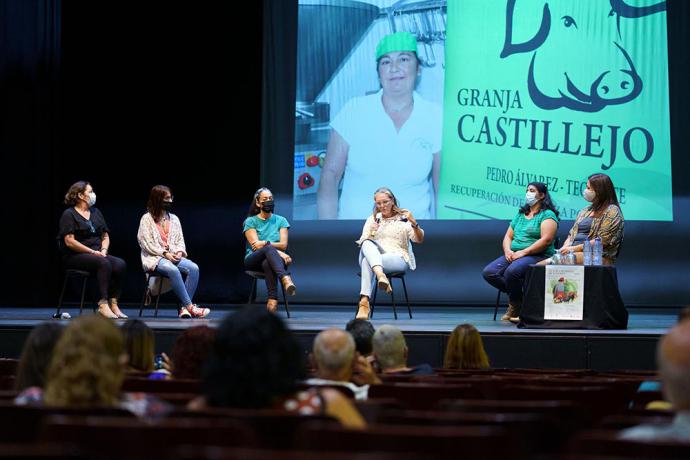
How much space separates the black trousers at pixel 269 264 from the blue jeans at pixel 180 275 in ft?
1.53

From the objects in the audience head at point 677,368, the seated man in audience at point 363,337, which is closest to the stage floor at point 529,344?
the seated man in audience at point 363,337

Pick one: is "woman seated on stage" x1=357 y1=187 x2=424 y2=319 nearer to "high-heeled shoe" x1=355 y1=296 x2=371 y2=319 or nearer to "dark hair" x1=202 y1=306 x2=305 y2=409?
"high-heeled shoe" x1=355 y1=296 x2=371 y2=319

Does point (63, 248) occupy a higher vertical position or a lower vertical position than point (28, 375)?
higher

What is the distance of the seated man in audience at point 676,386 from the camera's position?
75.6 inches

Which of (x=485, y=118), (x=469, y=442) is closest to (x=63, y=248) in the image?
(x=485, y=118)

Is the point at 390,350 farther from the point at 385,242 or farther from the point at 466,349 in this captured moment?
the point at 385,242

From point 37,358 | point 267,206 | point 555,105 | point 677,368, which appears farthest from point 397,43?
point 677,368

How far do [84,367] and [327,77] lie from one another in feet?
24.5

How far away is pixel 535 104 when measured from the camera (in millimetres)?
9109

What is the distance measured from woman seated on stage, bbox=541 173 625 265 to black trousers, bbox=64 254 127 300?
308 cm

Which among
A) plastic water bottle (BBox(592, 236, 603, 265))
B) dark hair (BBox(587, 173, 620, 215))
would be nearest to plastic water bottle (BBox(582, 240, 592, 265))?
plastic water bottle (BBox(592, 236, 603, 265))

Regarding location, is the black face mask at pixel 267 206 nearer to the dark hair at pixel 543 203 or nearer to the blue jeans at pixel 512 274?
the blue jeans at pixel 512 274

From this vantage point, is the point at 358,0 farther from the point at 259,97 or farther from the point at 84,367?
the point at 84,367

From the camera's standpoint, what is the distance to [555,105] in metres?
9.06
